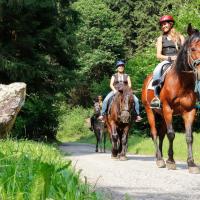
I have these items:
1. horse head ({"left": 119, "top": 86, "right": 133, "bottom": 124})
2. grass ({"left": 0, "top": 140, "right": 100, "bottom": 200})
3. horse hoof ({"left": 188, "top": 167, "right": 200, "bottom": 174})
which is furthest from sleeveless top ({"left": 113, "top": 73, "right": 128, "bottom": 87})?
grass ({"left": 0, "top": 140, "right": 100, "bottom": 200})

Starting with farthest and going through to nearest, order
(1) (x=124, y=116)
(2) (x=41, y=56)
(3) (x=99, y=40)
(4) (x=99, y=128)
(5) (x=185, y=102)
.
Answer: (3) (x=99, y=40)
(4) (x=99, y=128)
(2) (x=41, y=56)
(1) (x=124, y=116)
(5) (x=185, y=102)

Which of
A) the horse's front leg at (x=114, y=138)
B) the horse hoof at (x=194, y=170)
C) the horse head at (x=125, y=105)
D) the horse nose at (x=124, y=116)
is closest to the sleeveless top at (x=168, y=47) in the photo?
the horse hoof at (x=194, y=170)

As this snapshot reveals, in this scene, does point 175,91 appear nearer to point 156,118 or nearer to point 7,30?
point 156,118

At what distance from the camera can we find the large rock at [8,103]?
1160 cm

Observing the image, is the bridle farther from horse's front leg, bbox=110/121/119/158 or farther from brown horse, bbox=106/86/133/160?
horse's front leg, bbox=110/121/119/158

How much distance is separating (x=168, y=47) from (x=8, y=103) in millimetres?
3846

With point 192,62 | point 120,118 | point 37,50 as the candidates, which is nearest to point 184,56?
point 192,62

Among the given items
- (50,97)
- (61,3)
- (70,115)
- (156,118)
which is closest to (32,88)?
(50,97)

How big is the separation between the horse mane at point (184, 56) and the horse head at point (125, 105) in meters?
3.92

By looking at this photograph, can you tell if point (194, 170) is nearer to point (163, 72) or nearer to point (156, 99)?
point (156, 99)

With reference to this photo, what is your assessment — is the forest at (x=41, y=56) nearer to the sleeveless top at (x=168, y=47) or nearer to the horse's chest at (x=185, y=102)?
the sleeveless top at (x=168, y=47)

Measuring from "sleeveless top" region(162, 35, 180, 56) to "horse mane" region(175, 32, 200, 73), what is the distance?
102cm

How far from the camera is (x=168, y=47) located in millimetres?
10719

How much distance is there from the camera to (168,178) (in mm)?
7934
